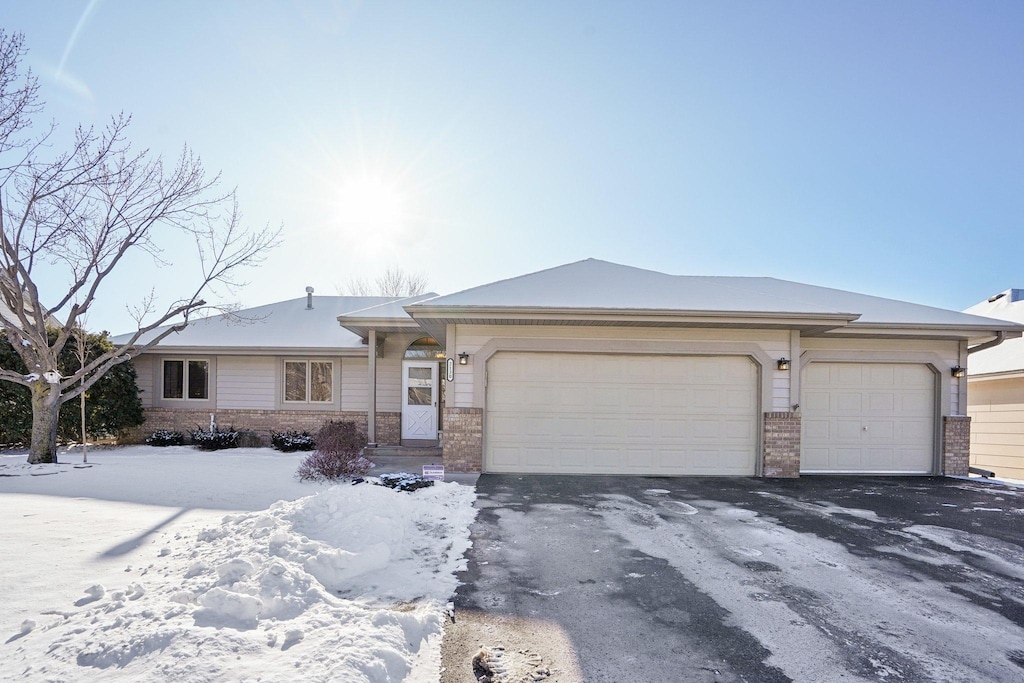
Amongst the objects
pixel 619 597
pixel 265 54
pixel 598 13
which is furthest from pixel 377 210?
pixel 619 597

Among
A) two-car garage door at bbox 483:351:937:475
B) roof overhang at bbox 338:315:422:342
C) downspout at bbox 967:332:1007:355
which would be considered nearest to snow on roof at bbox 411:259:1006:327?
downspout at bbox 967:332:1007:355

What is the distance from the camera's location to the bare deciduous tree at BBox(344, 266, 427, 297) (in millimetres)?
29281

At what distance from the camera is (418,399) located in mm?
12633

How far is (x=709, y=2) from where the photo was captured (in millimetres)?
8383

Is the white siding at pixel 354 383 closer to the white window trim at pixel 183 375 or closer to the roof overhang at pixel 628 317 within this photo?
the white window trim at pixel 183 375

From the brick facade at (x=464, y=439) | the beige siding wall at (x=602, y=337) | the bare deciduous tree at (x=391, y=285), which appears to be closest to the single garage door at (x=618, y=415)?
the brick facade at (x=464, y=439)

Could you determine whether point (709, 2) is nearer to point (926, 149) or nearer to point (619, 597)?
point (926, 149)

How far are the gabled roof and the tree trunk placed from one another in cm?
687

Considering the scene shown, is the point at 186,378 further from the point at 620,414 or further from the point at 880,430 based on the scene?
the point at 880,430

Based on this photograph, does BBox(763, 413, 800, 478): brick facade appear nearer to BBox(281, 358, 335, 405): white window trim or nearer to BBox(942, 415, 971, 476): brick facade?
BBox(942, 415, 971, 476): brick facade

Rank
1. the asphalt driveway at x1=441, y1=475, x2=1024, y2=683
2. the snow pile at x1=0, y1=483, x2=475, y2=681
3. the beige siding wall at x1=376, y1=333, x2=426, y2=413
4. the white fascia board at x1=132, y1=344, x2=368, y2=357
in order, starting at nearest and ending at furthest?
1. the snow pile at x1=0, y1=483, x2=475, y2=681
2. the asphalt driveway at x1=441, y1=475, x2=1024, y2=683
3. the white fascia board at x1=132, y1=344, x2=368, y2=357
4. the beige siding wall at x1=376, y1=333, x2=426, y2=413

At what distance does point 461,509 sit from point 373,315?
5.89 m

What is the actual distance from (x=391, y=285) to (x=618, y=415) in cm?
2292

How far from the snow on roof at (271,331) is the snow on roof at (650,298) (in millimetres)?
5068
